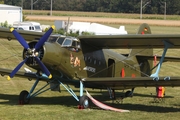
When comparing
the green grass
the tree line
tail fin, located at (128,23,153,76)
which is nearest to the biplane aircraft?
the green grass

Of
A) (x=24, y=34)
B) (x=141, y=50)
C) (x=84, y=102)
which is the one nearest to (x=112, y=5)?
(x=141, y=50)

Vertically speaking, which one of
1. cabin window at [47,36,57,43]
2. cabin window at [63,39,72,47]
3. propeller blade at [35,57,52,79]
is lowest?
propeller blade at [35,57,52,79]

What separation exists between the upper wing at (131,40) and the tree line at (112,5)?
11814 cm

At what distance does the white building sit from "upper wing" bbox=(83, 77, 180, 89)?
40460 mm

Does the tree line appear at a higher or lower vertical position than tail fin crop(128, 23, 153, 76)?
higher

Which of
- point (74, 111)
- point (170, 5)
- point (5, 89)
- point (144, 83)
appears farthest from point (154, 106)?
point (170, 5)

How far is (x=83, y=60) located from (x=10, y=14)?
138 ft

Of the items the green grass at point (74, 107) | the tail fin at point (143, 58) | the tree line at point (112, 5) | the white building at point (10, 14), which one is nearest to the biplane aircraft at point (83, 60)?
the green grass at point (74, 107)

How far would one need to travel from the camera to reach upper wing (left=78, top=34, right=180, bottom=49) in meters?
13.9

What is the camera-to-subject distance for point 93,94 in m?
18.3

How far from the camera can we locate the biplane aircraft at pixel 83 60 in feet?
44.0

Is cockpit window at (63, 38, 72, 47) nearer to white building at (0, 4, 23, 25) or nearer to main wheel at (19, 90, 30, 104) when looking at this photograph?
main wheel at (19, 90, 30, 104)

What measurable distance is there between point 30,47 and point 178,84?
4501mm

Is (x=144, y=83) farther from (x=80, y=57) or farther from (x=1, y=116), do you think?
(x=1, y=116)
